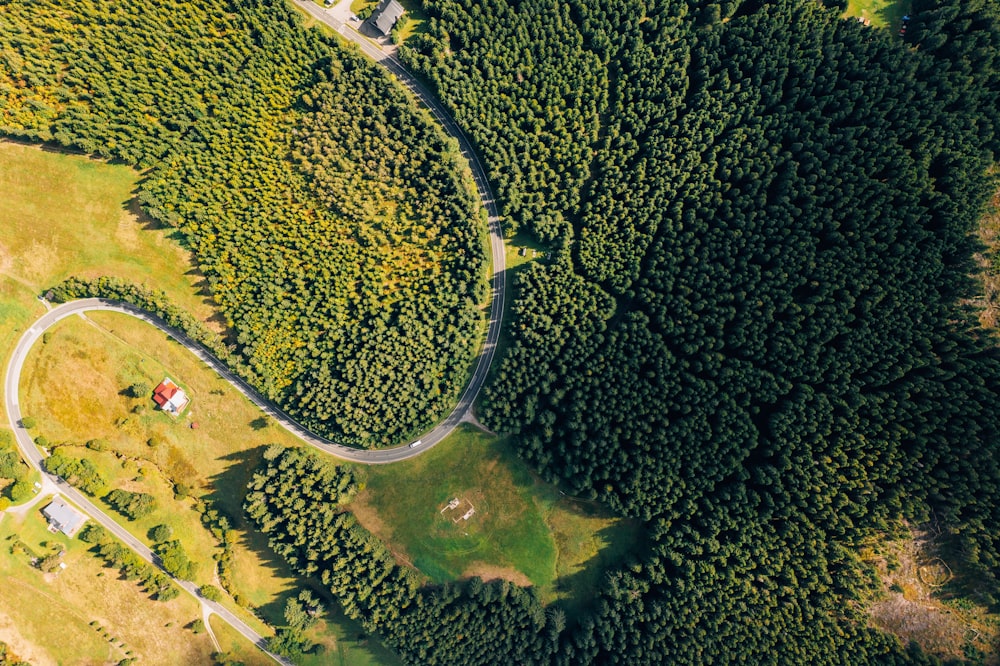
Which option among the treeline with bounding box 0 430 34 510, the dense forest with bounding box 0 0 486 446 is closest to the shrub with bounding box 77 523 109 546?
the treeline with bounding box 0 430 34 510

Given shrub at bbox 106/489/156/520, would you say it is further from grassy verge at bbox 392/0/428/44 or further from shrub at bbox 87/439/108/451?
grassy verge at bbox 392/0/428/44

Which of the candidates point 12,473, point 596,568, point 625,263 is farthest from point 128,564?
point 625,263

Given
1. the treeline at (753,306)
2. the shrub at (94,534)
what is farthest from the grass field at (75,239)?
the treeline at (753,306)

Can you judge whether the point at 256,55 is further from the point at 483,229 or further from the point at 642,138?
the point at 642,138

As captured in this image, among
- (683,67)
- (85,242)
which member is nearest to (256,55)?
(85,242)

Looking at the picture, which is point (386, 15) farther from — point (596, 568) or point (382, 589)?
point (596, 568)
